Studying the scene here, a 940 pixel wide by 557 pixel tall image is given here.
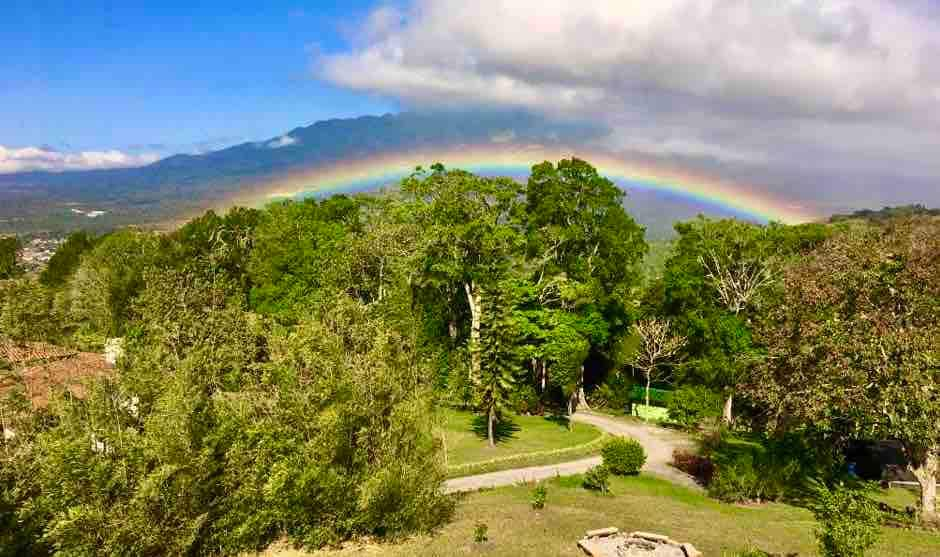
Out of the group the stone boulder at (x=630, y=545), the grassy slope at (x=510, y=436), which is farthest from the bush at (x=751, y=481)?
the grassy slope at (x=510, y=436)

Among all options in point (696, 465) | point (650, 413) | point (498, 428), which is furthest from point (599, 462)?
point (650, 413)

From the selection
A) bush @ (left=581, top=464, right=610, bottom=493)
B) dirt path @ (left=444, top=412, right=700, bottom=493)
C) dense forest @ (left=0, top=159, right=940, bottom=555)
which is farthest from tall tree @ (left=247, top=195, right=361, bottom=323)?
bush @ (left=581, top=464, right=610, bottom=493)

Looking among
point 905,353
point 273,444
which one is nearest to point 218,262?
point 273,444

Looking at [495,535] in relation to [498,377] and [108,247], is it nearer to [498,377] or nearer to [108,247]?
[498,377]

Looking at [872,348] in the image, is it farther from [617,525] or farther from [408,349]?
[408,349]

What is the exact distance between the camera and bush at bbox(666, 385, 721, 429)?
4388 cm

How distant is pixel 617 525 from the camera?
2259cm

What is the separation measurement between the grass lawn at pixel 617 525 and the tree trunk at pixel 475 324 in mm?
9989

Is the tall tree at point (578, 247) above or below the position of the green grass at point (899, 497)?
above

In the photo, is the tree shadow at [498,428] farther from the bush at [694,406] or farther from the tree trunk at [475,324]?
the bush at [694,406]

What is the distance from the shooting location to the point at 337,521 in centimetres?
2011

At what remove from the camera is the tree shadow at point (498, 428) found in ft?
128

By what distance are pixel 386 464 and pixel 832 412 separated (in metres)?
18.5

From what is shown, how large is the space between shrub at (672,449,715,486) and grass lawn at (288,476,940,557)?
3085mm
